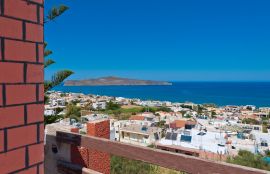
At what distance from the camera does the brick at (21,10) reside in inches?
32.2

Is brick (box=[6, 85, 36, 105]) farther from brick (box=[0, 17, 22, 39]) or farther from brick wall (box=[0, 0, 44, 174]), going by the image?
brick (box=[0, 17, 22, 39])

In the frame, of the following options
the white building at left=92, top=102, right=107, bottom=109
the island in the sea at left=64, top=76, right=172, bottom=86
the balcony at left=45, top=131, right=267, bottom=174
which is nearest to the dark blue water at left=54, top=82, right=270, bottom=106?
the island in the sea at left=64, top=76, right=172, bottom=86

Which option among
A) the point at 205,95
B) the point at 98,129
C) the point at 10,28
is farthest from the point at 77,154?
the point at 205,95

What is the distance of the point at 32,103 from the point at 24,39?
229 mm

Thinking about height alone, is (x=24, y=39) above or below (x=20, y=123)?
above

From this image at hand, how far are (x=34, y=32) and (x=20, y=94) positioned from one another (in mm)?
239

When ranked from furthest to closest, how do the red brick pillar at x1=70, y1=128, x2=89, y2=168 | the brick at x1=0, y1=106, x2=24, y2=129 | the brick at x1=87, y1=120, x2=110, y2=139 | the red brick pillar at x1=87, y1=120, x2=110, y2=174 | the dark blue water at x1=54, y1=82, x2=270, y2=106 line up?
the dark blue water at x1=54, y1=82, x2=270, y2=106 < the brick at x1=87, y1=120, x2=110, y2=139 < the red brick pillar at x1=87, y1=120, x2=110, y2=174 < the red brick pillar at x1=70, y1=128, x2=89, y2=168 < the brick at x1=0, y1=106, x2=24, y2=129

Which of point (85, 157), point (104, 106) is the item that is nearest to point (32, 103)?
point (85, 157)

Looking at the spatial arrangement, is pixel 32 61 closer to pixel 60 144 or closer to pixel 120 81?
pixel 60 144

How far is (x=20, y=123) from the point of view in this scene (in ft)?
2.73

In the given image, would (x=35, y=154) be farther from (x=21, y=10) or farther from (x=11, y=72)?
(x=21, y=10)

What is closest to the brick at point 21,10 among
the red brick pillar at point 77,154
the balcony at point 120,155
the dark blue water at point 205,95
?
the balcony at point 120,155

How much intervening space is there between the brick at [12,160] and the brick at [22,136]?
0.02 m

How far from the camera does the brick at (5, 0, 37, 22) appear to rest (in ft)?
2.68
